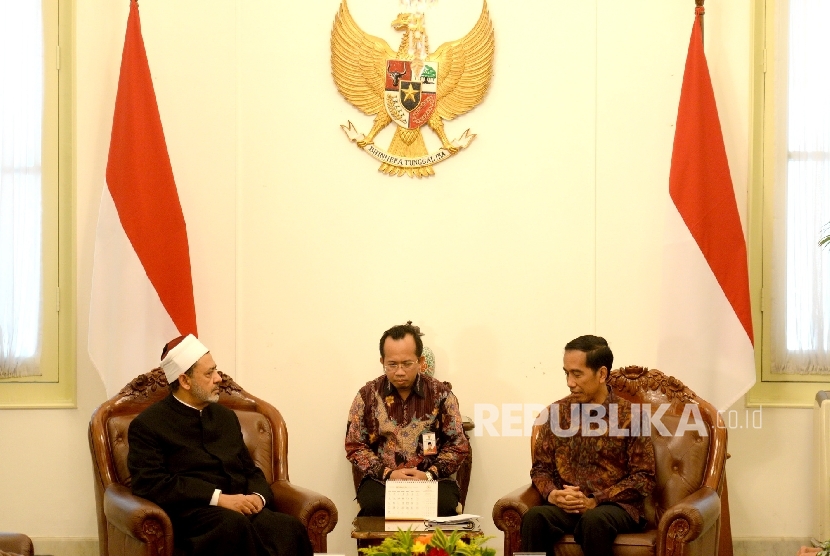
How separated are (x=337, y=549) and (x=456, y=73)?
272cm

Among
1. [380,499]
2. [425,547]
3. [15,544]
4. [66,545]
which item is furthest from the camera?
[66,545]

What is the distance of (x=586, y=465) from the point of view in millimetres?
4207

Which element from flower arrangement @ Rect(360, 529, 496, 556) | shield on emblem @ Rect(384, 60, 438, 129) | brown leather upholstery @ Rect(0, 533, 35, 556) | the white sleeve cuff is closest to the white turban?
the white sleeve cuff

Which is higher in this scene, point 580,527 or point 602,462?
point 602,462

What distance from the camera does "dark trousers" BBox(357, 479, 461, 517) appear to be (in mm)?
4293

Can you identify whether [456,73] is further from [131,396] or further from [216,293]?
[131,396]

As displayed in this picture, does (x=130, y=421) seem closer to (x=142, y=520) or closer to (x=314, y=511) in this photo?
(x=142, y=520)

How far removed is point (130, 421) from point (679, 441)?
8.30ft

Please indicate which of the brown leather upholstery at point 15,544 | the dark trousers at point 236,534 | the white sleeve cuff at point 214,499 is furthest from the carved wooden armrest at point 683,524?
the brown leather upholstery at point 15,544

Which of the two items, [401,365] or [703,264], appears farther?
[703,264]

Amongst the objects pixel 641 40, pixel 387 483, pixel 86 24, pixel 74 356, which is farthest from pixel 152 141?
pixel 641 40

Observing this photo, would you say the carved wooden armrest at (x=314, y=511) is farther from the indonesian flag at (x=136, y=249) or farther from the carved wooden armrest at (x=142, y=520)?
the indonesian flag at (x=136, y=249)

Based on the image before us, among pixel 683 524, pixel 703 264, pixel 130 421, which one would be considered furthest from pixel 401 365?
pixel 703 264

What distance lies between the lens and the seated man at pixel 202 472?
3.88 meters
